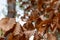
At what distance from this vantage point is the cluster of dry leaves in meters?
0.84

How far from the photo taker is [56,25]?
1.16 m

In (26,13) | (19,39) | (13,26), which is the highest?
(13,26)

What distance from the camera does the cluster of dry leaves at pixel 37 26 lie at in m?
0.84

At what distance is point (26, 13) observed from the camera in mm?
1570

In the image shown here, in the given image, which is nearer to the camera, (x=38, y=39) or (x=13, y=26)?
(x=13, y=26)

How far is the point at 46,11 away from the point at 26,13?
182mm

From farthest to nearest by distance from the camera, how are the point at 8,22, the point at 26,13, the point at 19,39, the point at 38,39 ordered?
1. the point at 26,13
2. the point at 38,39
3. the point at 19,39
4. the point at 8,22

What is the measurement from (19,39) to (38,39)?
0.19m

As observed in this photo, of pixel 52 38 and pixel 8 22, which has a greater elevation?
pixel 8 22

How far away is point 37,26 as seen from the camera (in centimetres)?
119

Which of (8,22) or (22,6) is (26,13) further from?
(8,22)

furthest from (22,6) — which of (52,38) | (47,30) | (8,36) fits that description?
(8,36)

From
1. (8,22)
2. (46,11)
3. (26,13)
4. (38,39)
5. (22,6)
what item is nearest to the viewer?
(8,22)

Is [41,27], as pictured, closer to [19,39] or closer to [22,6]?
[19,39]
